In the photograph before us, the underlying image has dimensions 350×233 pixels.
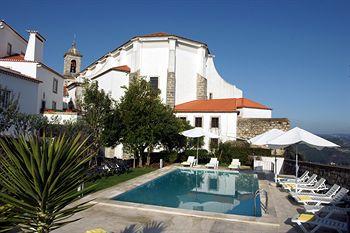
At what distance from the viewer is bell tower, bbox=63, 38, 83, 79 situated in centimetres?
6469

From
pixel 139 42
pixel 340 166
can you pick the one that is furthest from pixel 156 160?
pixel 139 42

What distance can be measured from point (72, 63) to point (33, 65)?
37.0 metres

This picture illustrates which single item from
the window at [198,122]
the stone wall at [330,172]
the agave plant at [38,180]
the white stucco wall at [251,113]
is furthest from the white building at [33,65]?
the agave plant at [38,180]

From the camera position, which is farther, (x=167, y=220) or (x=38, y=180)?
(x=167, y=220)

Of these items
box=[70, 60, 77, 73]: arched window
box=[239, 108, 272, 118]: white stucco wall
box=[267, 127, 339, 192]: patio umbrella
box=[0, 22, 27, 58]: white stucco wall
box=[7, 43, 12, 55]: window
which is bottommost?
box=[267, 127, 339, 192]: patio umbrella

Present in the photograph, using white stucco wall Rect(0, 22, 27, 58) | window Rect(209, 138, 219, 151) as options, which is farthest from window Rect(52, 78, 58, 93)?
window Rect(209, 138, 219, 151)

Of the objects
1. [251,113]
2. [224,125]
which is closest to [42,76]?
[224,125]

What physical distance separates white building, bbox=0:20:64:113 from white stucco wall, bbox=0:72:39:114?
9 cm

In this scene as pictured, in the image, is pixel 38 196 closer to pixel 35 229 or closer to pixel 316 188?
pixel 35 229

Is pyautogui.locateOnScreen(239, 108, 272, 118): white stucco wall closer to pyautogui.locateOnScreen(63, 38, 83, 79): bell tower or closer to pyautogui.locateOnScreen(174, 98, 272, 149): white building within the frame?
pyautogui.locateOnScreen(174, 98, 272, 149): white building

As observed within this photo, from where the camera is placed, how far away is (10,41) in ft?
117

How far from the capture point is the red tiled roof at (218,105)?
111ft

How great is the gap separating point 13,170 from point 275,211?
897 centimetres

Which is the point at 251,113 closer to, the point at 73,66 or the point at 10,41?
the point at 10,41
